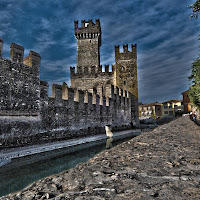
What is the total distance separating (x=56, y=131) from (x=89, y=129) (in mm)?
4397

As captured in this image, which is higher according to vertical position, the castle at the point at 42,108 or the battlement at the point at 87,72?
the battlement at the point at 87,72

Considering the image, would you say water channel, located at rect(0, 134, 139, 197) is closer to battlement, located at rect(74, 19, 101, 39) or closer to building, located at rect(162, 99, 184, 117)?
battlement, located at rect(74, 19, 101, 39)

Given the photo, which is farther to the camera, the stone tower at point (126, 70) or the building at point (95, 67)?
the stone tower at point (126, 70)

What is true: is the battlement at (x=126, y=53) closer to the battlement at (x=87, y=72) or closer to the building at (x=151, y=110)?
the battlement at (x=87, y=72)

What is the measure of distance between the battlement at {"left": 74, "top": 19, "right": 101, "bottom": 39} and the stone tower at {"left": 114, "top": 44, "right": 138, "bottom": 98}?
21.3 ft

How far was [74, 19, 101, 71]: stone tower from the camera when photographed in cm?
2952

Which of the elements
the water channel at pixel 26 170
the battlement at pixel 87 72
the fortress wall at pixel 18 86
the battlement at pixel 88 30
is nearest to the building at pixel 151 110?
the battlement at pixel 87 72

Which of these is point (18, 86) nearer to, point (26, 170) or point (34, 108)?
point (34, 108)

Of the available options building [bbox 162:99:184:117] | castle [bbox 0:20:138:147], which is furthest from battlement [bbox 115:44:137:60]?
building [bbox 162:99:184:117]

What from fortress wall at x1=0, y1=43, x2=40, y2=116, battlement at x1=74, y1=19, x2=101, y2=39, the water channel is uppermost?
battlement at x1=74, y1=19, x2=101, y2=39

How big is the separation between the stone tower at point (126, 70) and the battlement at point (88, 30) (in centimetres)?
649

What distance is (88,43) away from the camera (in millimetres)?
30031

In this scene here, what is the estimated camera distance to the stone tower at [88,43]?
29.5 metres

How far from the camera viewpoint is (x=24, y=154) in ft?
26.6
